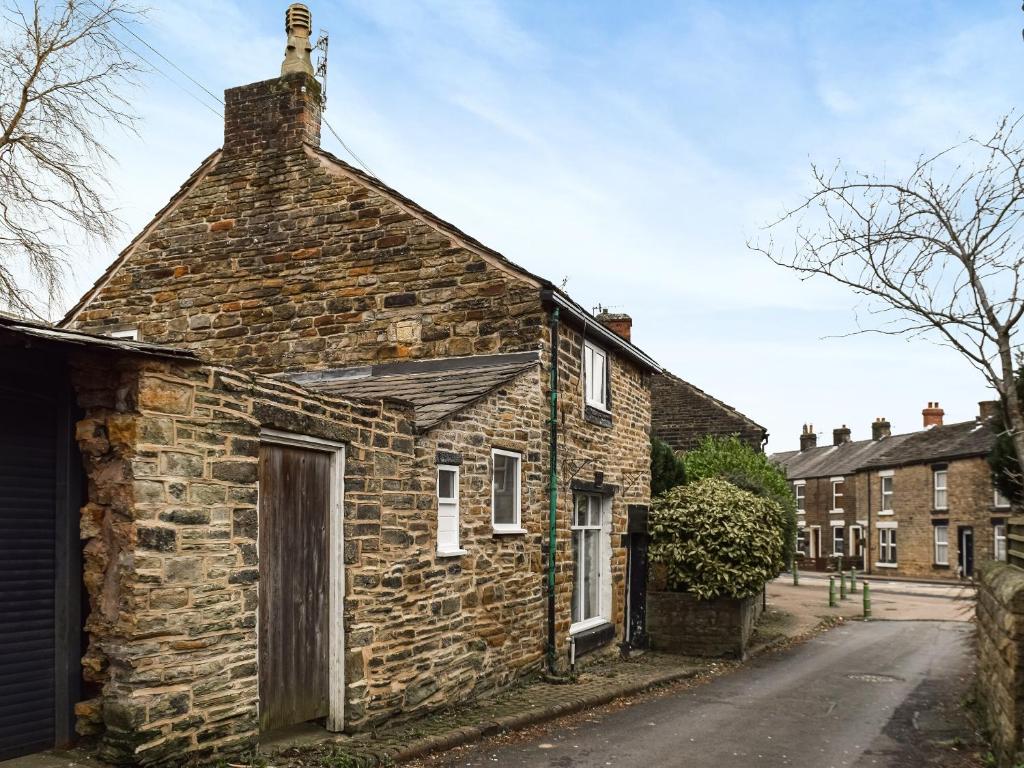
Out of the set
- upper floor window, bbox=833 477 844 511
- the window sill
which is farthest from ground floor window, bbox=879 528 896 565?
the window sill

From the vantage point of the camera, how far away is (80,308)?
15648 millimetres

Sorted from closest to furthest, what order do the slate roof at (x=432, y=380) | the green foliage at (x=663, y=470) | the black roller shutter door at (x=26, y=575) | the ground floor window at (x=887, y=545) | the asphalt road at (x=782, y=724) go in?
1. the black roller shutter door at (x=26, y=575)
2. the asphalt road at (x=782, y=724)
3. the slate roof at (x=432, y=380)
4. the green foliage at (x=663, y=470)
5. the ground floor window at (x=887, y=545)

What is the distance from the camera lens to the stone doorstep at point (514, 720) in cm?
820

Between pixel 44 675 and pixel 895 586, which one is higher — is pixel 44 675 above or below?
above

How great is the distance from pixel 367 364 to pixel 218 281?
2.98 meters

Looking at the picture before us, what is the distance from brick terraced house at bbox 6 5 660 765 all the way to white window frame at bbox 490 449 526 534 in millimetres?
54

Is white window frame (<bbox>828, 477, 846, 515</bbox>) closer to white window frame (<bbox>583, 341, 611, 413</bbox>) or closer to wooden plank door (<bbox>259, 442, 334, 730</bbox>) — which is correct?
white window frame (<bbox>583, 341, 611, 413</bbox>)

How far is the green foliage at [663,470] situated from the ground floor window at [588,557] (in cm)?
403

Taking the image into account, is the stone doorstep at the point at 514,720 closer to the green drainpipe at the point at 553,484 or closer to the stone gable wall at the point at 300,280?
the green drainpipe at the point at 553,484

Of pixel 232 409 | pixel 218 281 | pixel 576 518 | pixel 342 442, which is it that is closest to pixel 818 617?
pixel 576 518

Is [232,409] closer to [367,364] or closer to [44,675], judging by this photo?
[44,675]

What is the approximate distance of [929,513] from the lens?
4006 cm

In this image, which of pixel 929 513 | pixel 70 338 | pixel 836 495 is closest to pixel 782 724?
pixel 70 338

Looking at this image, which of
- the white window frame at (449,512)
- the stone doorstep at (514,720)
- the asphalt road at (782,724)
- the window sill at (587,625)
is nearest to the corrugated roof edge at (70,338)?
the stone doorstep at (514,720)
